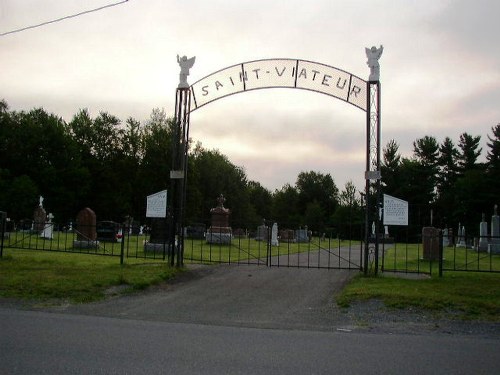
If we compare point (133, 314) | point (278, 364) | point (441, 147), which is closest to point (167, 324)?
point (133, 314)

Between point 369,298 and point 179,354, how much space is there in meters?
5.91

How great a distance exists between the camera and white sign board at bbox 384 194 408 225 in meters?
14.0

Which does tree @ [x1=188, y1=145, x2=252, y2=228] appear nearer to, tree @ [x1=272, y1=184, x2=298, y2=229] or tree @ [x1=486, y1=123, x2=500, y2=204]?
tree @ [x1=272, y1=184, x2=298, y2=229]

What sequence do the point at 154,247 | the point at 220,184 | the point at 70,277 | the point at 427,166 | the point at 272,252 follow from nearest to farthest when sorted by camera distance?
the point at 70,277, the point at 154,247, the point at 272,252, the point at 427,166, the point at 220,184

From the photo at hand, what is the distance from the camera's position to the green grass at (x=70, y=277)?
11.5m

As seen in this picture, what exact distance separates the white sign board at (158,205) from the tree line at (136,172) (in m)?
36.6

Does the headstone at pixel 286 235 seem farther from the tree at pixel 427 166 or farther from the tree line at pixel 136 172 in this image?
the tree at pixel 427 166

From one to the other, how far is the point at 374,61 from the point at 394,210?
426cm

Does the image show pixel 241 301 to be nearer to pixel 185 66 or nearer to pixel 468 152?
pixel 185 66

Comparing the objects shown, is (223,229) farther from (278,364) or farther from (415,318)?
(278,364)

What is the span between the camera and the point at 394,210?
14109 millimetres

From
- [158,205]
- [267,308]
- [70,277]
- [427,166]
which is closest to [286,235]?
[158,205]

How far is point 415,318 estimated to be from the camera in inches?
388

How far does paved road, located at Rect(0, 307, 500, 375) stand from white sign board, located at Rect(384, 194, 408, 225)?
234 inches
